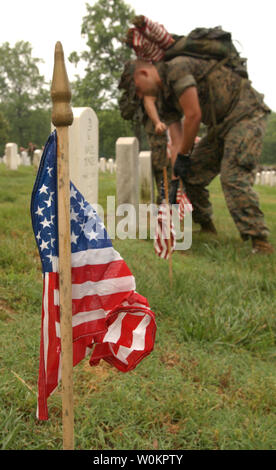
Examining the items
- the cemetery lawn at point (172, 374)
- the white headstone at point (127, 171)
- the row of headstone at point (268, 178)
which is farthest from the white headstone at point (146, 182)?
the row of headstone at point (268, 178)

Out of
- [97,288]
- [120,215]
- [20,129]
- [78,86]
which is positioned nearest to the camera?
[97,288]

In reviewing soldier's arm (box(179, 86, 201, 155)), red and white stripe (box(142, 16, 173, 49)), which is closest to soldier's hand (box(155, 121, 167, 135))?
soldier's arm (box(179, 86, 201, 155))

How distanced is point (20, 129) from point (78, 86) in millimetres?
17570

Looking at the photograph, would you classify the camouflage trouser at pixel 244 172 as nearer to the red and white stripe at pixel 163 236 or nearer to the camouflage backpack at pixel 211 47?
the camouflage backpack at pixel 211 47

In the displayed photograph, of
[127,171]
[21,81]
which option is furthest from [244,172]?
[21,81]

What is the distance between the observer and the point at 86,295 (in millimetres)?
1347

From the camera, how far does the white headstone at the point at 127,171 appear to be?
5.55 m

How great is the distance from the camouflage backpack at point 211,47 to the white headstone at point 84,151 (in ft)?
3.71

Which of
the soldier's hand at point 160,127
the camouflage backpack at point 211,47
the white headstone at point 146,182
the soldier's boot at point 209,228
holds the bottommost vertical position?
the soldier's boot at point 209,228

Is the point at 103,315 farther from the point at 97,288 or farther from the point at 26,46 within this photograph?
the point at 26,46

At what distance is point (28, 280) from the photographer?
293 centimetres

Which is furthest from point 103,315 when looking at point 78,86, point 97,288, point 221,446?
point 78,86

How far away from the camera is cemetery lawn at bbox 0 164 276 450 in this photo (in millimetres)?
1558

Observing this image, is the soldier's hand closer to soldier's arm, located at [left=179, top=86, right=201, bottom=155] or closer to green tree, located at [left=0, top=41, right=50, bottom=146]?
soldier's arm, located at [left=179, top=86, right=201, bottom=155]
